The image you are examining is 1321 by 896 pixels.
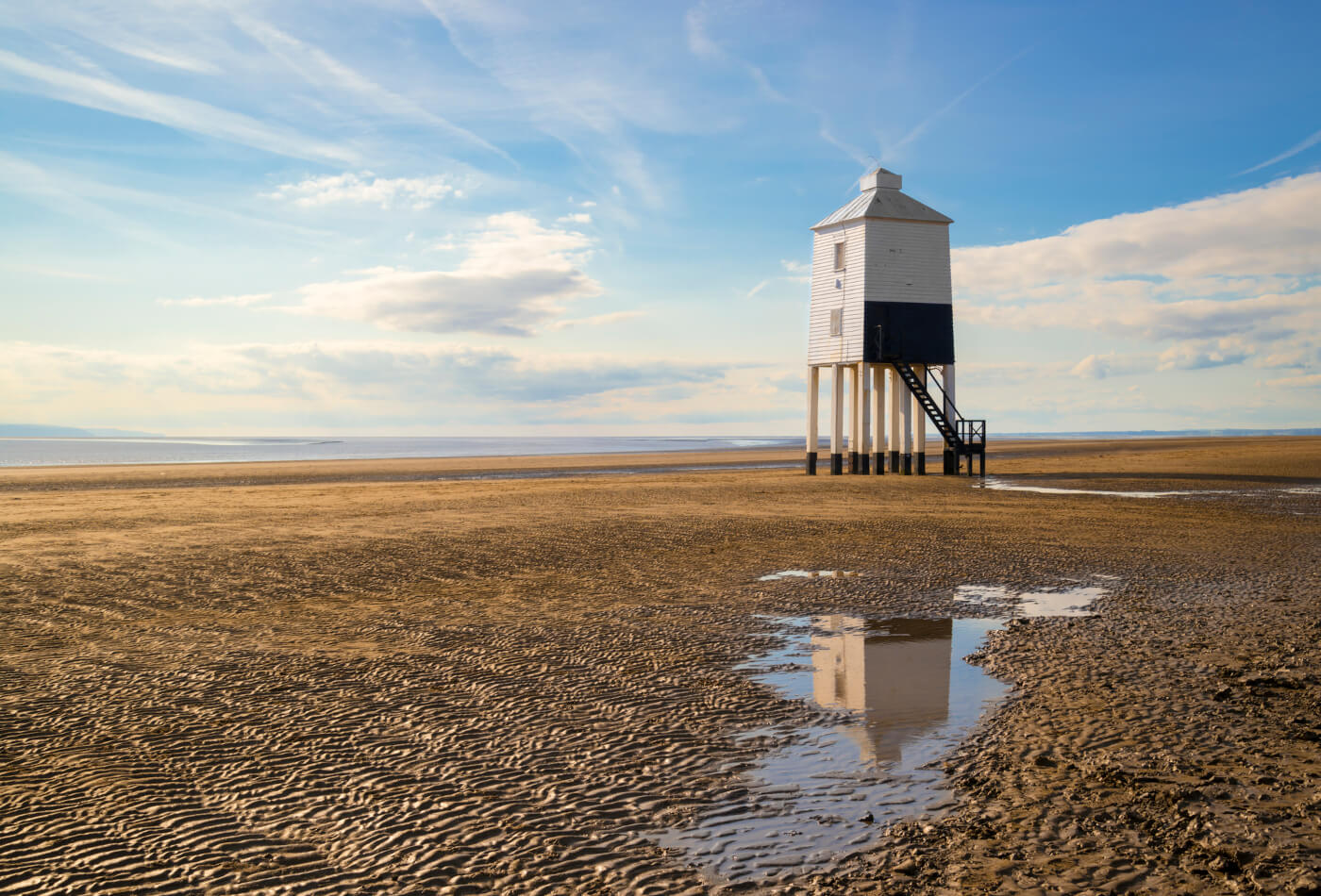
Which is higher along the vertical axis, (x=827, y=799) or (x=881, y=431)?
(x=881, y=431)

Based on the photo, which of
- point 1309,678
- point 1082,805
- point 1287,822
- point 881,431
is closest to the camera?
point 1287,822

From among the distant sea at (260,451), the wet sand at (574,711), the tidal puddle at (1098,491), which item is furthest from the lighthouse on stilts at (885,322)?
the distant sea at (260,451)

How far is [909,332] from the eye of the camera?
32.8 meters

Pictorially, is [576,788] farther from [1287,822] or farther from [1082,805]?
[1287,822]

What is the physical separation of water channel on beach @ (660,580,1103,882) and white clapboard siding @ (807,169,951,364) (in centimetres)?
2318

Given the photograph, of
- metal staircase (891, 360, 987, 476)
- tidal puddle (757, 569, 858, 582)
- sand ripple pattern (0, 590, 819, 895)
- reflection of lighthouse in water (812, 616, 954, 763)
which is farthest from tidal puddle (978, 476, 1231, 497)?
sand ripple pattern (0, 590, 819, 895)

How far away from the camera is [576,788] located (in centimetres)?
554

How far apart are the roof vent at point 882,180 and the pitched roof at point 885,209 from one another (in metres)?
0.21

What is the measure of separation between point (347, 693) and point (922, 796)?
477cm

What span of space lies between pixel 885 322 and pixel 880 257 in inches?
93.4

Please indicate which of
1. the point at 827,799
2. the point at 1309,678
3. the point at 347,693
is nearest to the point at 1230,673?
the point at 1309,678

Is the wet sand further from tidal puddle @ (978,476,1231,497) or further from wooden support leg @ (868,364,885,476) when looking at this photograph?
wooden support leg @ (868,364,885,476)

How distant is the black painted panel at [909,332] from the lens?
1276 inches

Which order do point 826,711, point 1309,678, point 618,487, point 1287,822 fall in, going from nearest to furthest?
1. point 1287,822
2. point 826,711
3. point 1309,678
4. point 618,487
